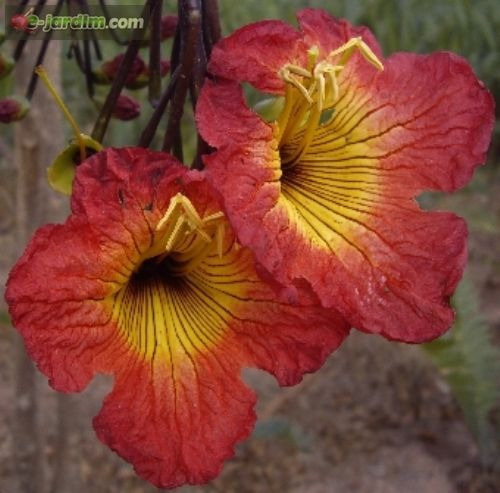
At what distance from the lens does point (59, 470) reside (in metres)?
1.74

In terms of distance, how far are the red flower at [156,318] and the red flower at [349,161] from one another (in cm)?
4

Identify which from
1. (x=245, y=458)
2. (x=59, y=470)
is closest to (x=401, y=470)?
(x=245, y=458)

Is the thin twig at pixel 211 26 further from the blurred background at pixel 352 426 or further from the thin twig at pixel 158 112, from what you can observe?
the blurred background at pixel 352 426

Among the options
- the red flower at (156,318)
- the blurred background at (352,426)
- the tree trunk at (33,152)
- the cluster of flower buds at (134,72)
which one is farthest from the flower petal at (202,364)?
the blurred background at (352,426)

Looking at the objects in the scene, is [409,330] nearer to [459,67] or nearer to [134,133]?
[459,67]

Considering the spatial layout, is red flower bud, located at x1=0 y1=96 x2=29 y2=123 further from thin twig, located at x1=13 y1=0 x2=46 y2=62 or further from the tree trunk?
the tree trunk

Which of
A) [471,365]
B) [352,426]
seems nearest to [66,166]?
[471,365]

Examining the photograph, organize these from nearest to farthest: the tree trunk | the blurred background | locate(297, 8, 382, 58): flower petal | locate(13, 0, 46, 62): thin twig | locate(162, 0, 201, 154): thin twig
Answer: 1. locate(162, 0, 201, 154): thin twig
2. locate(297, 8, 382, 58): flower petal
3. locate(13, 0, 46, 62): thin twig
4. the tree trunk
5. the blurred background

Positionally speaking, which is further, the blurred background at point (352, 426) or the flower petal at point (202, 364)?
the blurred background at point (352, 426)

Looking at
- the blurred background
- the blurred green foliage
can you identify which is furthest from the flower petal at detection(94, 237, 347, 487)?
the blurred green foliage

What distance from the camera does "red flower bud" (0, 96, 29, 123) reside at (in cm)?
92

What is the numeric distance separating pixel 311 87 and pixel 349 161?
104 mm

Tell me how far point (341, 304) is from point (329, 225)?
8cm

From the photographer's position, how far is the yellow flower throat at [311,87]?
714mm
